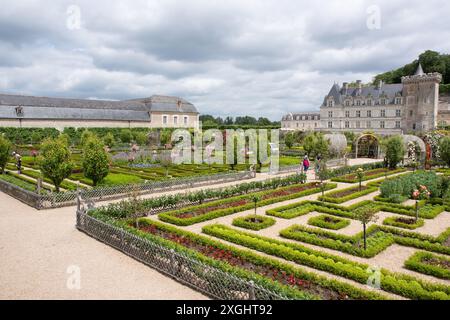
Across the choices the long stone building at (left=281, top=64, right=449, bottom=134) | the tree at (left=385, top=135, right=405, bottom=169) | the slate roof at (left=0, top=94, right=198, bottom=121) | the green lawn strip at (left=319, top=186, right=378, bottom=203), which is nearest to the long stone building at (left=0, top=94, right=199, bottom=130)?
the slate roof at (left=0, top=94, right=198, bottom=121)

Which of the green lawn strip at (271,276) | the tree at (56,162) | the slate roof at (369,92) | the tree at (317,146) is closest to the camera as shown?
the green lawn strip at (271,276)

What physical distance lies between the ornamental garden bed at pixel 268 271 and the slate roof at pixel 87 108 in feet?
157

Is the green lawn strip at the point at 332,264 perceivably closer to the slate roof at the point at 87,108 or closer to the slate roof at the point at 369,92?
the slate roof at the point at 87,108

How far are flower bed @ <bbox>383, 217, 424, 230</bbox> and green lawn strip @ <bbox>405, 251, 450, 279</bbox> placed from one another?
2.59 meters

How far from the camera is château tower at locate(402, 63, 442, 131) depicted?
190 feet

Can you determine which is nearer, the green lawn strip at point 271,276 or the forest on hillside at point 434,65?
the green lawn strip at point 271,276

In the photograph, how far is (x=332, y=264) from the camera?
7980 mm

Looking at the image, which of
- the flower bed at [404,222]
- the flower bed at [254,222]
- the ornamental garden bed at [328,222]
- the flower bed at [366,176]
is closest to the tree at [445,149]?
the flower bed at [366,176]

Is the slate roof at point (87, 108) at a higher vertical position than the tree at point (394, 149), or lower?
higher

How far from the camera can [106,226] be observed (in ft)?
32.4

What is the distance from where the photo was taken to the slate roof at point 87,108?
48.1 m

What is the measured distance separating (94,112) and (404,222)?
5327 cm

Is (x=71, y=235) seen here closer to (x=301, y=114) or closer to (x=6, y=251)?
(x=6, y=251)

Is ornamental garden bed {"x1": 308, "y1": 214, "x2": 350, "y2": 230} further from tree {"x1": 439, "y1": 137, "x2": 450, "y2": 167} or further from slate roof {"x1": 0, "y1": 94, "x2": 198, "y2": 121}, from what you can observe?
slate roof {"x1": 0, "y1": 94, "x2": 198, "y2": 121}
